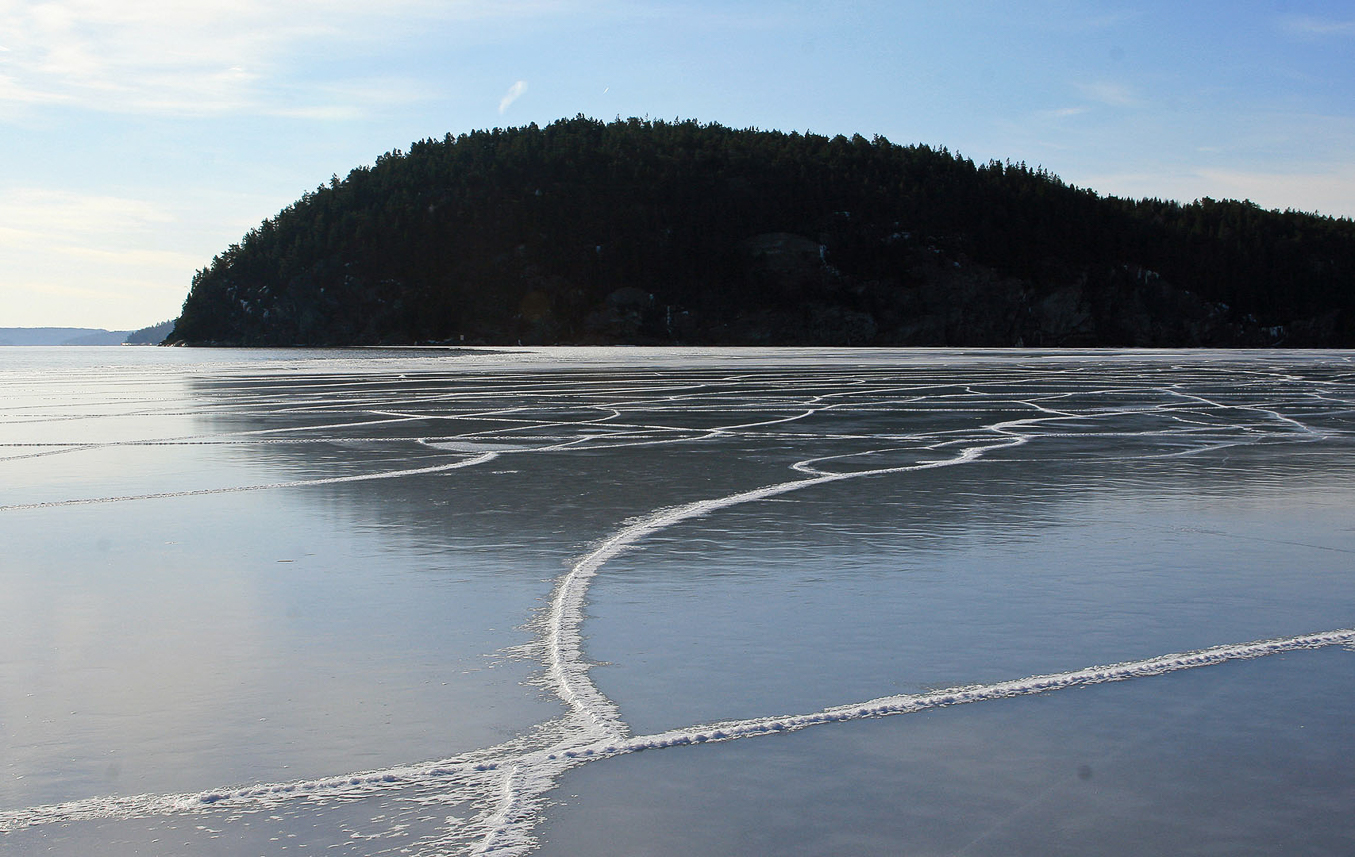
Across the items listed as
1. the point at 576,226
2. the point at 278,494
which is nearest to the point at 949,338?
the point at 576,226

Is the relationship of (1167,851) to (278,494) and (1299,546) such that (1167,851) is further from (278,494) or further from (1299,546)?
(278,494)

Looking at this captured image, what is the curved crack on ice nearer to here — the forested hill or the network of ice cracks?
the network of ice cracks

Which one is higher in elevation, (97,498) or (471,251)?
(471,251)

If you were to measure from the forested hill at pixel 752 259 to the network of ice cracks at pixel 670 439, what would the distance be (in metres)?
113

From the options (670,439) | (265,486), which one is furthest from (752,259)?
(265,486)

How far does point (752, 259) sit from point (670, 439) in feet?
475

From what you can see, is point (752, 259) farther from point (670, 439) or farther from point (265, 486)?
point (265, 486)

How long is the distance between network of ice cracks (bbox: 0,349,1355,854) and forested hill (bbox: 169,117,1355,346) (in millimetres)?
112708

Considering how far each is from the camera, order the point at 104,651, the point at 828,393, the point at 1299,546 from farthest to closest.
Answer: the point at 828,393 < the point at 1299,546 < the point at 104,651

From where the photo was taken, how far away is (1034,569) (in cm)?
686

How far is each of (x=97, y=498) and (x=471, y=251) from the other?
15617 cm

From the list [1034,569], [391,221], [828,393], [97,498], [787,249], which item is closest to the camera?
[1034,569]

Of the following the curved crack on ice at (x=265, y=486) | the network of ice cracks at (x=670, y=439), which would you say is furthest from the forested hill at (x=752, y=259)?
the curved crack on ice at (x=265, y=486)

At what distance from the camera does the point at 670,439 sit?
1475 cm
